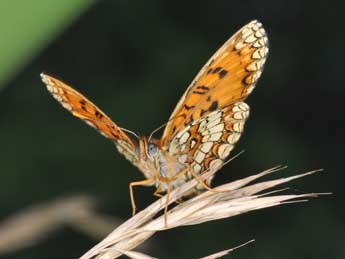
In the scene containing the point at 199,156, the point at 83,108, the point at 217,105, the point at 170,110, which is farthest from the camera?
the point at 170,110

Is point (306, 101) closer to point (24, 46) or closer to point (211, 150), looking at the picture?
point (211, 150)

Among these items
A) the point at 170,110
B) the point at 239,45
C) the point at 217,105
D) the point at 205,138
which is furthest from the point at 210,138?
the point at 170,110

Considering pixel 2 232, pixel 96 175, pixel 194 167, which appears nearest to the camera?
pixel 194 167

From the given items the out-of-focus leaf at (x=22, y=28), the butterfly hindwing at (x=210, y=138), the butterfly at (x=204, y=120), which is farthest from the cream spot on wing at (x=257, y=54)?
the out-of-focus leaf at (x=22, y=28)

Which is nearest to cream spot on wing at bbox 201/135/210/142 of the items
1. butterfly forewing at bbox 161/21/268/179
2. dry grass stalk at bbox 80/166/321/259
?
butterfly forewing at bbox 161/21/268/179

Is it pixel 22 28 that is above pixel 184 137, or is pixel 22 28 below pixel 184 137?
above

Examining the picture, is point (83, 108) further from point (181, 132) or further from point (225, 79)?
point (225, 79)

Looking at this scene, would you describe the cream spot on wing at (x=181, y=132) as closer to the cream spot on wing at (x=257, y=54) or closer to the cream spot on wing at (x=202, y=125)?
the cream spot on wing at (x=202, y=125)

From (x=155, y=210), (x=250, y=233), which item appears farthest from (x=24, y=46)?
(x=250, y=233)
